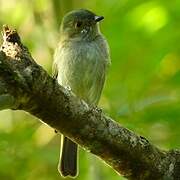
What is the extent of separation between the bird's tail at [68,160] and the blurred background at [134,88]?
6 cm

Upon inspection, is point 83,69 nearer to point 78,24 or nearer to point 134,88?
point 78,24

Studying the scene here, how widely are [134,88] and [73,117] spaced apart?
1.11m

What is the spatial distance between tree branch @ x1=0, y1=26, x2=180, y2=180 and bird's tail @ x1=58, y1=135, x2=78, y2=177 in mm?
1073

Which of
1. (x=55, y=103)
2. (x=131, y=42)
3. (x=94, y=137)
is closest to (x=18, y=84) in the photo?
(x=55, y=103)

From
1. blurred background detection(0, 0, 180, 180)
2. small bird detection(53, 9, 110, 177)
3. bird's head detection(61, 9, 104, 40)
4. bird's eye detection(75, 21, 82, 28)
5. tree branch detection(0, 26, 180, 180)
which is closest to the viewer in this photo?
tree branch detection(0, 26, 180, 180)

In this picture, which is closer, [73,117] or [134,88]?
[73,117]

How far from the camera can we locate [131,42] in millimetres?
3549

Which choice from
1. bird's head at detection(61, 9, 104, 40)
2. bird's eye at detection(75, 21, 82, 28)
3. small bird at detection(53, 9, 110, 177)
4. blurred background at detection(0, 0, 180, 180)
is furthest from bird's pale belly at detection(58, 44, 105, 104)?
bird's eye at detection(75, 21, 82, 28)

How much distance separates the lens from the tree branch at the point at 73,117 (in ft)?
7.52

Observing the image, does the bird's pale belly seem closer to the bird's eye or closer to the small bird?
the small bird

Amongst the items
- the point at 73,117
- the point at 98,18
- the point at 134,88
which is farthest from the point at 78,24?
the point at 73,117

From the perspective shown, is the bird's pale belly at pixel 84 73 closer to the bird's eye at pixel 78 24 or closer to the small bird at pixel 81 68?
the small bird at pixel 81 68

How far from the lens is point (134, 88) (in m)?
3.63

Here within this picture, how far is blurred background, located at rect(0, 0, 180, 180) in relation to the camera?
3461mm
